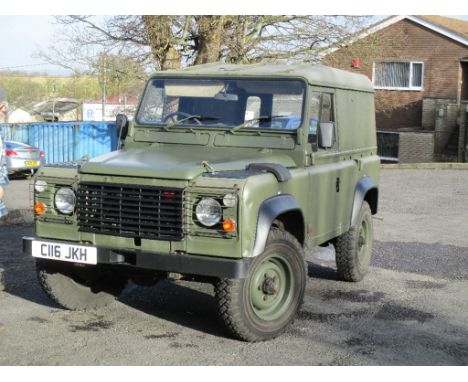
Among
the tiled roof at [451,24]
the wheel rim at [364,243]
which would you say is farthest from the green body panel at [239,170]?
the tiled roof at [451,24]

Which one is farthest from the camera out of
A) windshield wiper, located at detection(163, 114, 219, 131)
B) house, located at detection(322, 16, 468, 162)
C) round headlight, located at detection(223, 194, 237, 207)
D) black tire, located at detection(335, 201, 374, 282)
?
house, located at detection(322, 16, 468, 162)

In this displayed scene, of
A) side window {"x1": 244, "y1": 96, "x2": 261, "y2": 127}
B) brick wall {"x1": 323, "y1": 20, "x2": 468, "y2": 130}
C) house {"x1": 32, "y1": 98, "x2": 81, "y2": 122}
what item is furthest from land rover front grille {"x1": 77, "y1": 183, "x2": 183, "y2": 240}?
house {"x1": 32, "y1": 98, "x2": 81, "y2": 122}

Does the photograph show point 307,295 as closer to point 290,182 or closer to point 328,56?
point 290,182

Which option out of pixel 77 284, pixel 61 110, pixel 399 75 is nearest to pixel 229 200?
pixel 77 284

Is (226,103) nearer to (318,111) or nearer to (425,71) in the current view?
(318,111)

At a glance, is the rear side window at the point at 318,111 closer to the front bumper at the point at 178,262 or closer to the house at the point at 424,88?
the front bumper at the point at 178,262

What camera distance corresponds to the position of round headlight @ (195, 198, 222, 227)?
558cm

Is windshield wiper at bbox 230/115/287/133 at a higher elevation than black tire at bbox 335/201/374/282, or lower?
higher

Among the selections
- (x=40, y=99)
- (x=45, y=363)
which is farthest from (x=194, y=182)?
(x=40, y=99)

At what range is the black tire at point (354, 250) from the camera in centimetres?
799

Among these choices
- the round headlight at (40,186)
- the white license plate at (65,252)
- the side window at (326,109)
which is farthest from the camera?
the side window at (326,109)

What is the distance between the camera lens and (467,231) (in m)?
12.0

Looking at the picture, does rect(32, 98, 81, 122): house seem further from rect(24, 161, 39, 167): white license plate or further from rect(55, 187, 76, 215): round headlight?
rect(55, 187, 76, 215): round headlight

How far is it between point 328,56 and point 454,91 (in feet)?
40.5
